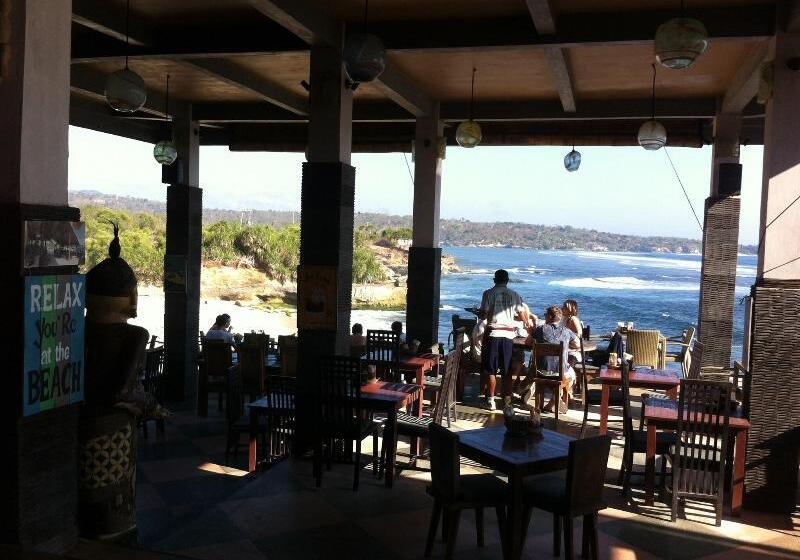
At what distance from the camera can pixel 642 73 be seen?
8.51 m

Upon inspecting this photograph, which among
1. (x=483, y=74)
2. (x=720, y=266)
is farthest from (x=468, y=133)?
(x=720, y=266)

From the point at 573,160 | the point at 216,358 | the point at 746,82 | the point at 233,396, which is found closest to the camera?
the point at 233,396

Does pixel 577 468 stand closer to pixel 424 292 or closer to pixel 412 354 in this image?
pixel 412 354

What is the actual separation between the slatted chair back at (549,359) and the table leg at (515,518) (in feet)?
13.1

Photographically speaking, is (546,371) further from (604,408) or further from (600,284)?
(600,284)

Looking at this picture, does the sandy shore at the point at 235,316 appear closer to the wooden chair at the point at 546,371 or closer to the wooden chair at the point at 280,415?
the wooden chair at the point at 546,371

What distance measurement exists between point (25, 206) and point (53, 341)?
601mm

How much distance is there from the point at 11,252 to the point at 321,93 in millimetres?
4162

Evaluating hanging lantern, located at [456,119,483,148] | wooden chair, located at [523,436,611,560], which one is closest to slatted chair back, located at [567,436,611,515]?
wooden chair, located at [523,436,611,560]

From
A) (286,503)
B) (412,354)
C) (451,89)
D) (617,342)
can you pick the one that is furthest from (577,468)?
(451,89)

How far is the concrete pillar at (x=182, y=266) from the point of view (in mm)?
10891

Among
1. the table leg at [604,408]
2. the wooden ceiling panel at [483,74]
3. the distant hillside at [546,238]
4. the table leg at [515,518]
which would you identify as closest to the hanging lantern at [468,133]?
the wooden ceiling panel at [483,74]

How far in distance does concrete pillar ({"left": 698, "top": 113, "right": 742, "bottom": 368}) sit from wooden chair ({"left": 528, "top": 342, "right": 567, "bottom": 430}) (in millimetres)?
1882

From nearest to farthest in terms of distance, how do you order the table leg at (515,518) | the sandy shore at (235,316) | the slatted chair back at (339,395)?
the table leg at (515,518), the slatted chair back at (339,395), the sandy shore at (235,316)
